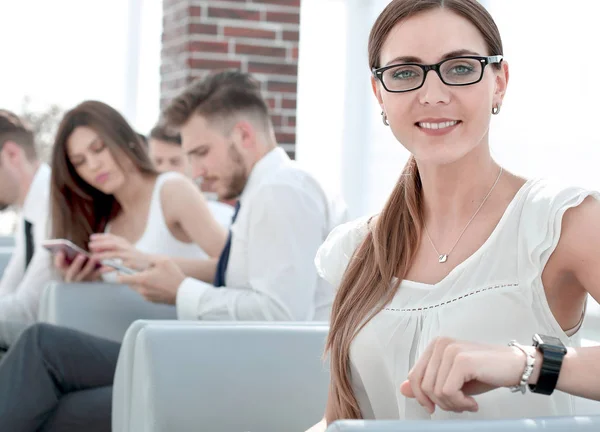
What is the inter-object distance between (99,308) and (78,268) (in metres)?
0.20

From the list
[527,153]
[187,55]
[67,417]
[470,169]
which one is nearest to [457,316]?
[470,169]

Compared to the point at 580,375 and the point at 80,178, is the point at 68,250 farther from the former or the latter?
the point at 580,375

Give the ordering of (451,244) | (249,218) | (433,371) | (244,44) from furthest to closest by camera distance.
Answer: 1. (244,44)
2. (249,218)
3. (451,244)
4. (433,371)

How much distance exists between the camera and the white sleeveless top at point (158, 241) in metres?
3.72

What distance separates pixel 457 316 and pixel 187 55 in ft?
12.3

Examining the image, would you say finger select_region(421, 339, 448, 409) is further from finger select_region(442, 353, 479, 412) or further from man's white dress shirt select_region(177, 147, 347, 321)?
man's white dress shirt select_region(177, 147, 347, 321)

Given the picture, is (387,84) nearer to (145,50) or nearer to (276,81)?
(276,81)

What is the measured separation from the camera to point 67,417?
2.78 metres

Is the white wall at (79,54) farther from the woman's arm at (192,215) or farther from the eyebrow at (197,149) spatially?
the eyebrow at (197,149)

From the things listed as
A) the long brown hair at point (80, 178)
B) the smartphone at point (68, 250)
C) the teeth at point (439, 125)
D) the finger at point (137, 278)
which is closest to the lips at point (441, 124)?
the teeth at point (439, 125)

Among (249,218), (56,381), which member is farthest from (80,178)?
(56,381)

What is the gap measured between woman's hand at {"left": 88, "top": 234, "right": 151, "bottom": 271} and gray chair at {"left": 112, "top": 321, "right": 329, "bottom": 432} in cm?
96

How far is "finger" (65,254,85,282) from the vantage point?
359cm

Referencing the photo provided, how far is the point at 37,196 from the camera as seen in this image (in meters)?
4.49
